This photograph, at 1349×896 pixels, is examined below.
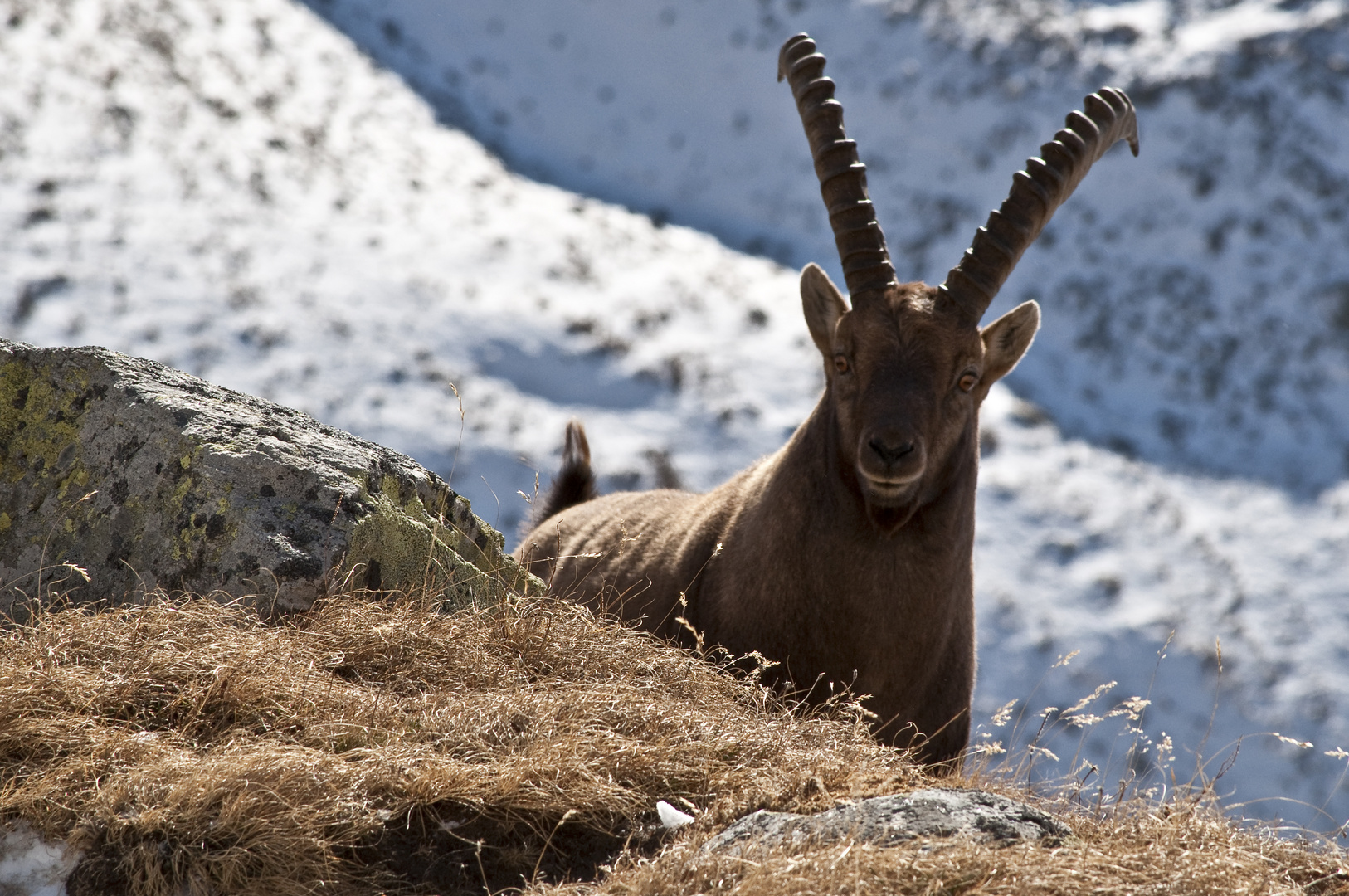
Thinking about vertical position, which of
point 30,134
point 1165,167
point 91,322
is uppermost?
point 1165,167

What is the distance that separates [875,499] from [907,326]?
0.89 metres

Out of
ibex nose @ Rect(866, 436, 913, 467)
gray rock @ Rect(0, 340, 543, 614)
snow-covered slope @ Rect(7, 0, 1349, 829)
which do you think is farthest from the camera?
snow-covered slope @ Rect(7, 0, 1349, 829)

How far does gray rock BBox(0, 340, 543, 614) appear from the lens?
3.92m

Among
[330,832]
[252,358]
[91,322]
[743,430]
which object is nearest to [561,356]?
[743,430]

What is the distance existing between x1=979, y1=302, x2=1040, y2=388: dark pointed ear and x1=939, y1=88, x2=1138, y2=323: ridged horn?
0.19 metres

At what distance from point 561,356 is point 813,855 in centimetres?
1581

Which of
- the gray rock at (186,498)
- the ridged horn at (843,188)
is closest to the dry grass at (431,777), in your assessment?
the gray rock at (186,498)

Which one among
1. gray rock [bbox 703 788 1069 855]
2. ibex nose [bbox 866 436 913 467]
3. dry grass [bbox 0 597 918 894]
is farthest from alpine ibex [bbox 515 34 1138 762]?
gray rock [bbox 703 788 1069 855]

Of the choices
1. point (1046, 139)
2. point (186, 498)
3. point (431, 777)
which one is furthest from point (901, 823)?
point (1046, 139)

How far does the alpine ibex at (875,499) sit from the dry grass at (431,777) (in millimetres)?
1420

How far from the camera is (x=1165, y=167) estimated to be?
905 inches

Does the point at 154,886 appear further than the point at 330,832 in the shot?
No

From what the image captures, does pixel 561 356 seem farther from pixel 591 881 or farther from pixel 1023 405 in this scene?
pixel 591 881

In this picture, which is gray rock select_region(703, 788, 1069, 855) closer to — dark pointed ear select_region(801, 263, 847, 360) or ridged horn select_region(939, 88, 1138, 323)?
ridged horn select_region(939, 88, 1138, 323)
